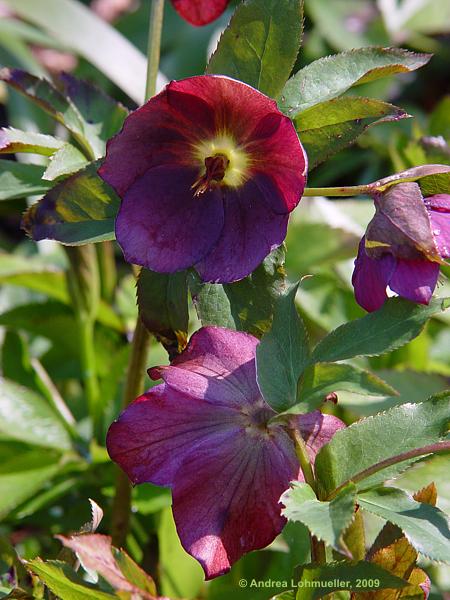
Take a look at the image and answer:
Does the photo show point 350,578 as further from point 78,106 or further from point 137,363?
point 78,106

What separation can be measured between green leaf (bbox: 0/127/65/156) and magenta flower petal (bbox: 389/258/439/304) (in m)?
0.28

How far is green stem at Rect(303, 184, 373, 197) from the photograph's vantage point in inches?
21.1

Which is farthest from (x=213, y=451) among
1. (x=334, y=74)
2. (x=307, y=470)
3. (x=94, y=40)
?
(x=94, y=40)

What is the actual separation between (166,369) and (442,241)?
0.19m

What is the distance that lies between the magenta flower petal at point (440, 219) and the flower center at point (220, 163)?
0.13 metres

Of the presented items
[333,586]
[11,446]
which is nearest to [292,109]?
[333,586]

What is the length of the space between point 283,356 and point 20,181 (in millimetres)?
286

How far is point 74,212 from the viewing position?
1.97ft

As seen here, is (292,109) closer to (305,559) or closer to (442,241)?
(442,241)

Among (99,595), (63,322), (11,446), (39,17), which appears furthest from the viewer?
(39,17)

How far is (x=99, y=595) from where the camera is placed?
0.49 meters

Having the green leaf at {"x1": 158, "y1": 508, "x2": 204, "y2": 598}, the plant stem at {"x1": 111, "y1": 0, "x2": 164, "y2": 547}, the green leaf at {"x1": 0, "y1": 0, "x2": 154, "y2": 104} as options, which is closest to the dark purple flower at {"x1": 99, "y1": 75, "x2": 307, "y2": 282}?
the plant stem at {"x1": 111, "y1": 0, "x2": 164, "y2": 547}

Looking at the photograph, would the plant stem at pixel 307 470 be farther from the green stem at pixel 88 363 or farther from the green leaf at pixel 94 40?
the green leaf at pixel 94 40

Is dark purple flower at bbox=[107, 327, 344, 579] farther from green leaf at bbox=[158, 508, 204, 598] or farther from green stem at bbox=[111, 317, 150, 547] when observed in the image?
green leaf at bbox=[158, 508, 204, 598]
